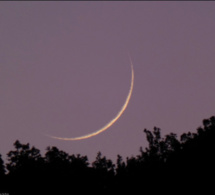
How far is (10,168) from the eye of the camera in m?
43.4

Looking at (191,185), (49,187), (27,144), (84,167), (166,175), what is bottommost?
(191,185)

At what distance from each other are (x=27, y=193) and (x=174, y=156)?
1823 cm

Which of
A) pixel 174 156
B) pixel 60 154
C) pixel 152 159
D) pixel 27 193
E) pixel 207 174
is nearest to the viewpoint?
pixel 207 174

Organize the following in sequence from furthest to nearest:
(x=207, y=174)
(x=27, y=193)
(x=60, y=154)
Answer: (x=60, y=154) → (x=27, y=193) → (x=207, y=174)

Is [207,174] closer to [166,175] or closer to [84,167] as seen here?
[166,175]

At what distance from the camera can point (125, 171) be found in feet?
144

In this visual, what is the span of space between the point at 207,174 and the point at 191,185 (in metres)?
2.11

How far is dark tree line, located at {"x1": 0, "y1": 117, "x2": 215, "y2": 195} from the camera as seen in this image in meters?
37.5

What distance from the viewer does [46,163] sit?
4469cm

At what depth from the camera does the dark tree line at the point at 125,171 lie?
37500mm

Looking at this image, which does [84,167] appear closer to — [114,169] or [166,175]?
[114,169]

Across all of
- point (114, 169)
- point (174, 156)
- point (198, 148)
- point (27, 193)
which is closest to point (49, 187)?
point (27, 193)

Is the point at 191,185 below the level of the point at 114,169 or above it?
below

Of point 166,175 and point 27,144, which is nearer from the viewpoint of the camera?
point 166,175
